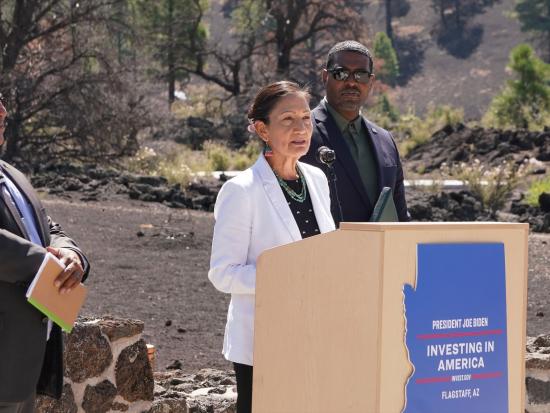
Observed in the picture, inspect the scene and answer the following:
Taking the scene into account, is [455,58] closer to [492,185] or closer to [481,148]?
[481,148]

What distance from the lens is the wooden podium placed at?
3.22 m

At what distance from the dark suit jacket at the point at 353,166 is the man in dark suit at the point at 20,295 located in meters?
1.52

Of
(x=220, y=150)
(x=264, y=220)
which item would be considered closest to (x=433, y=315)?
(x=264, y=220)

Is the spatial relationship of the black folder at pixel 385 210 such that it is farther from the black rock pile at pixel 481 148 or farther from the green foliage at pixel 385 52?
the green foliage at pixel 385 52

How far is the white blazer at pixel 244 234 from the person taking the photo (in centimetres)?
405

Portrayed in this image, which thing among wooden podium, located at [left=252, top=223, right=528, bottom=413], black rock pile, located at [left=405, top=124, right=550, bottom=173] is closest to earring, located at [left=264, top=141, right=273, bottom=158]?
wooden podium, located at [left=252, top=223, right=528, bottom=413]

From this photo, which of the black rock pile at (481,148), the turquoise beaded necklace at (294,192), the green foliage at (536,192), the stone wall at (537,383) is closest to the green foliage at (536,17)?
the black rock pile at (481,148)

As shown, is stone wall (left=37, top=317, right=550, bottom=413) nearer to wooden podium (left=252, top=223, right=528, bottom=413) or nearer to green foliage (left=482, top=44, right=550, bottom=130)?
wooden podium (left=252, top=223, right=528, bottom=413)

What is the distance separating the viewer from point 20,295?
152 inches

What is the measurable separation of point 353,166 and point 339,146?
0.38ft

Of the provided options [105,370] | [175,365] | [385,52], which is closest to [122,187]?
[175,365]

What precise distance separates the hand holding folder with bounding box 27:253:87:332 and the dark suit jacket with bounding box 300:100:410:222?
1.64 metres

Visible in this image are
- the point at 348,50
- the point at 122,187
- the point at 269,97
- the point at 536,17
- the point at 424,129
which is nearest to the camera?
the point at 269,97

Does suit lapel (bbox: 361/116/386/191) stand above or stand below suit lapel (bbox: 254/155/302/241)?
above
